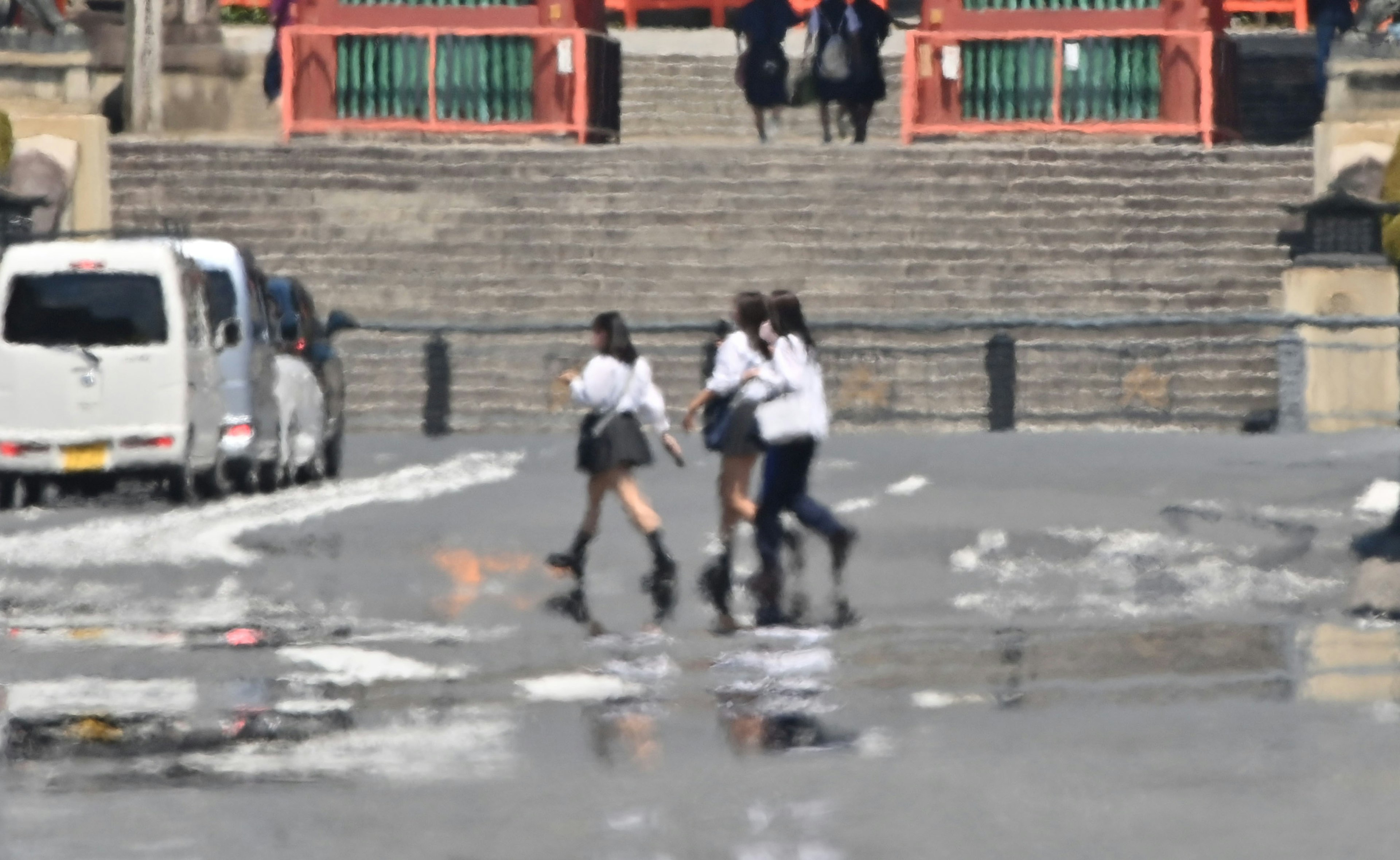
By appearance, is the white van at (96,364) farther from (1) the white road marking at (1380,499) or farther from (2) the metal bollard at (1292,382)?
(2) the metal bollard at (1292,382)

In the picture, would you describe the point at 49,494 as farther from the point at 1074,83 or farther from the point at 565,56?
the point at 1074,83

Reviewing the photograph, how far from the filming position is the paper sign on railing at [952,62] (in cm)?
3350

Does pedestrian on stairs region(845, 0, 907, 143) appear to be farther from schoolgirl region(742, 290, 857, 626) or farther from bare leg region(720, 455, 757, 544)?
schoolgirl region(742, 290, 857, 626)

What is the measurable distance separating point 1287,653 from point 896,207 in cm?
1731

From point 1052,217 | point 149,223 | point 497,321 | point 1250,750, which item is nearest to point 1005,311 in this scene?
point 1052,217

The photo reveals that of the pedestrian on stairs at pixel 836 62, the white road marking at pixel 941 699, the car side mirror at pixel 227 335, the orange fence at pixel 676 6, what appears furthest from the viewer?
the orange fence at pixel 676 6

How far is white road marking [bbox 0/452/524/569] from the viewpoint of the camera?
17.6m

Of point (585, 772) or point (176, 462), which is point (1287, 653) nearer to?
point (585, 772)

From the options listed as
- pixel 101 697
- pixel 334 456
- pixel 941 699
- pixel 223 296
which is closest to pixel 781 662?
pixel 941 699

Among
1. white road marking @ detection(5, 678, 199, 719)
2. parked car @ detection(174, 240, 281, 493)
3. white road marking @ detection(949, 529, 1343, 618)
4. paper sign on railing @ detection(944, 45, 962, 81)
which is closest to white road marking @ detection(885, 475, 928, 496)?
white road marking @ detection(949, 529, 1343, 618)

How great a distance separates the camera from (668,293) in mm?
29844

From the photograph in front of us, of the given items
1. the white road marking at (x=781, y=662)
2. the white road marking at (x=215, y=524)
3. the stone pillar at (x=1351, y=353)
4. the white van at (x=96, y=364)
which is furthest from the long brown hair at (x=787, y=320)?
the stone pillar at (x=1351, y=353)

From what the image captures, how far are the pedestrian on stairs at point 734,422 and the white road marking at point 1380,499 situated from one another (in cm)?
347

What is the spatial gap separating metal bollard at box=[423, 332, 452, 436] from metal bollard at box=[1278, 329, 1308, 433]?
6.41 metres
